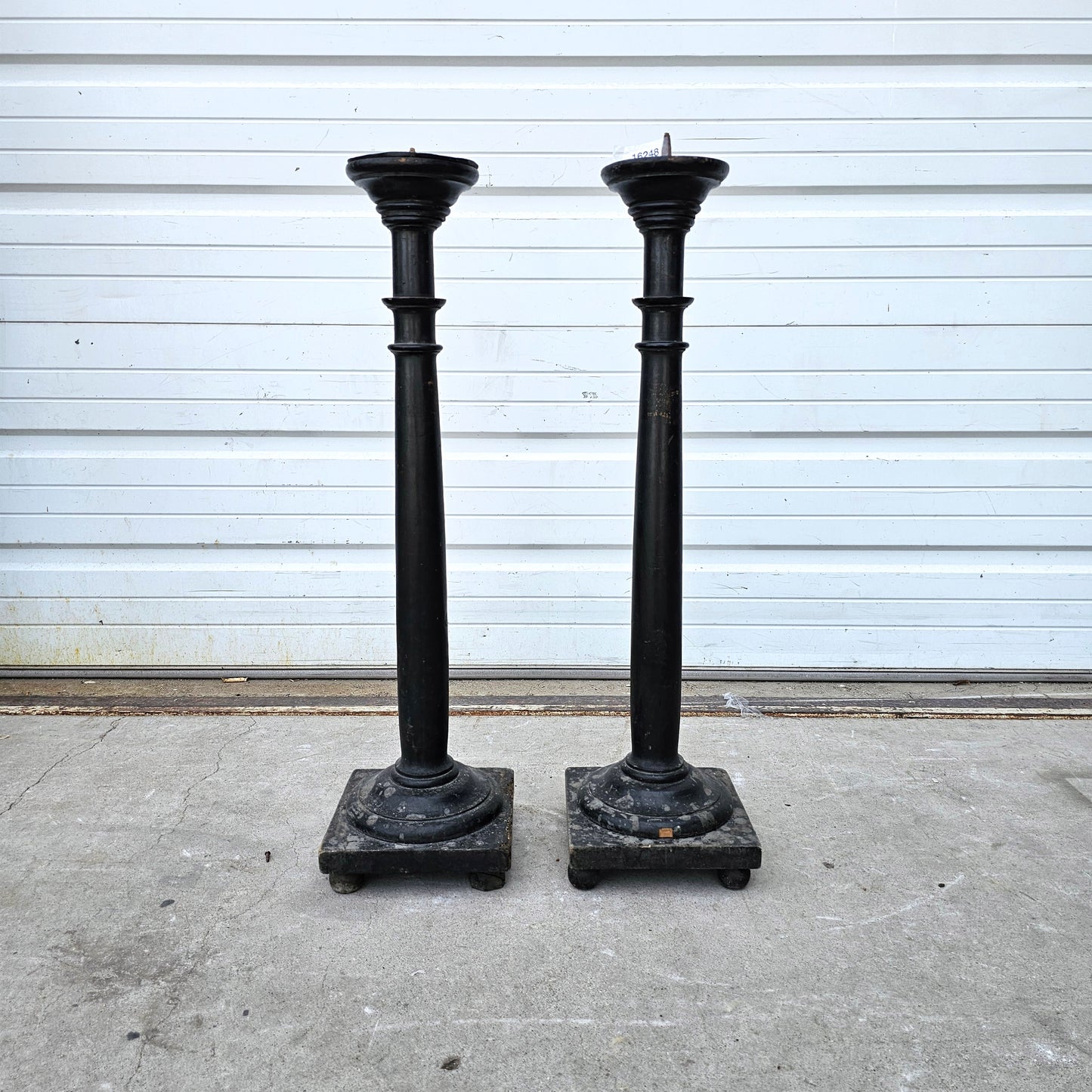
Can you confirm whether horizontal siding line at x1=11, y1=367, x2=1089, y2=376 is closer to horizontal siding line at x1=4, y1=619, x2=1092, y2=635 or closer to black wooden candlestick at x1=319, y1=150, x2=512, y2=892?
horizontal siding line at x1=4, y1=619, x2=1092, y2=635

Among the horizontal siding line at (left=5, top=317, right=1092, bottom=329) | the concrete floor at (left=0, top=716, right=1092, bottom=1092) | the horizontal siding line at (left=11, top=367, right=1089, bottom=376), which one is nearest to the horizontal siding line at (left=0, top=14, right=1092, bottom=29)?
the horizontal siding line at (left=5, top=317, right=1092, bottom=329)

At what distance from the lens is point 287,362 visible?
3.68m

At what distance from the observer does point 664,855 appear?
233cm

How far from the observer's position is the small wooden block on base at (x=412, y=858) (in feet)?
7.64

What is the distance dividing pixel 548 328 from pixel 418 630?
1.57 metres

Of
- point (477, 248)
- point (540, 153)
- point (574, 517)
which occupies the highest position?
point (540, 153)

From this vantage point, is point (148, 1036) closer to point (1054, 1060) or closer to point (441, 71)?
point (1054, 1060)

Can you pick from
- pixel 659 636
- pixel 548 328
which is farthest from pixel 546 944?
pixel 548 328

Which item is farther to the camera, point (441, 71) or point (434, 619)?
point (441, 71)

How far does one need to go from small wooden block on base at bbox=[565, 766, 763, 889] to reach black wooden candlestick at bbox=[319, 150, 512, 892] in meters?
0.18

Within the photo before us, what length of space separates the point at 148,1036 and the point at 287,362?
7.76 feet

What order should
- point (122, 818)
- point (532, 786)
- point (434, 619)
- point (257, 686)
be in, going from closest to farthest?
point (434, 619) < point (122, 818) < point (532, 786) < point (257, 686)

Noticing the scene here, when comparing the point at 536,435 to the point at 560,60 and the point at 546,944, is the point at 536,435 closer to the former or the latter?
the point at 560,60

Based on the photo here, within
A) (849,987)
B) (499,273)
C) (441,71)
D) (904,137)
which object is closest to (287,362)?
(499,273)
